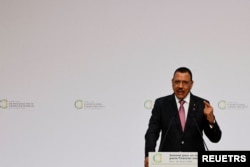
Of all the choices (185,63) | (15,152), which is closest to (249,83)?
(185,63)

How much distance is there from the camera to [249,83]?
2.64 meters

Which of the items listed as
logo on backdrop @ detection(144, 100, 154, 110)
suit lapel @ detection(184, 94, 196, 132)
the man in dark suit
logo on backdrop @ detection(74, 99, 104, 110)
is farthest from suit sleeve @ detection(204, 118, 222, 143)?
logo on backdrop @ detection(74, 99, 104, 110)

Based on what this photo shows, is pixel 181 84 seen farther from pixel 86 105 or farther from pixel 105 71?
pixel 86 105

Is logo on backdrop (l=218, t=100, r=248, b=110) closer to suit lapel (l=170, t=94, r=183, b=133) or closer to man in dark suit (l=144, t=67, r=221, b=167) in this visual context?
man in dark suit (l=144, t=67, r=221, b=167)

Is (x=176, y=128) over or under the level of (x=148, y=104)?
under

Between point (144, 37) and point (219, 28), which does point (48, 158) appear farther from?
point (219, 28)

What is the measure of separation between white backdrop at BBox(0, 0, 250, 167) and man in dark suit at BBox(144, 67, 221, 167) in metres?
0.04

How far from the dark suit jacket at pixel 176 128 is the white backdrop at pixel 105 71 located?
1.9 inches

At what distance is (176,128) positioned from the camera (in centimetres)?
258

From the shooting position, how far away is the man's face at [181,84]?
103 inches

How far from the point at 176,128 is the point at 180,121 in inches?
1.9

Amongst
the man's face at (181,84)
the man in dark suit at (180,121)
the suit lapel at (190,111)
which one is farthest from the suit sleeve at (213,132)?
the man's face at (181,84)

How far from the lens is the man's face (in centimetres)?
262

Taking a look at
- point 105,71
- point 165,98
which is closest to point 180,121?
point 165,98
